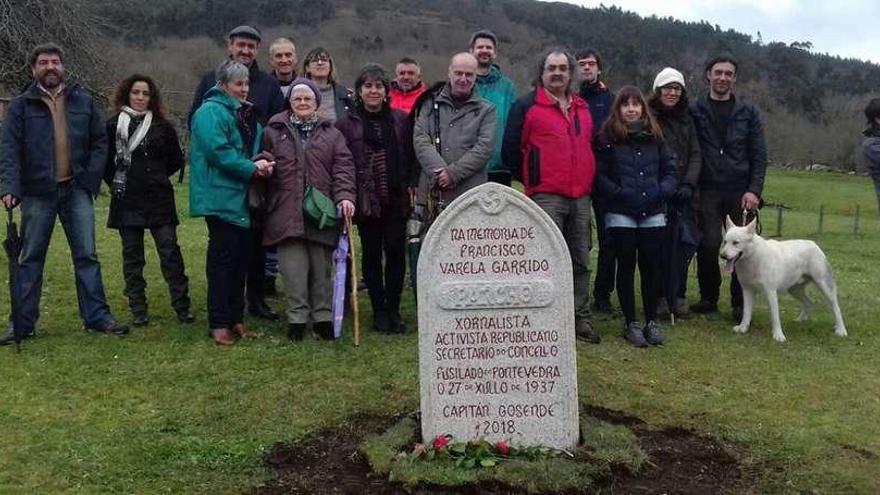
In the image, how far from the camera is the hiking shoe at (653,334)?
26.7 feet

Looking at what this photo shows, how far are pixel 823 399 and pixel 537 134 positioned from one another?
3047mm

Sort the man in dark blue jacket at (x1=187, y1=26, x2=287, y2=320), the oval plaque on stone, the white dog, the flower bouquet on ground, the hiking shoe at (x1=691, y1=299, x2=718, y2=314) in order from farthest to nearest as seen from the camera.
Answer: the hiking shoe at (x1=691, y1=299, x2=718, y2=314) → the white dog → the man in dark blue jacket at (x1=187, y1=26, x2=287, y2=320) → the oval plaque on stone → the flower bouquet on ground

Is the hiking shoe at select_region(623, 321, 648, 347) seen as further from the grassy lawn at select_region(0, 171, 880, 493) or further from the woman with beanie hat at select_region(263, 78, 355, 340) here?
the woman with beanie hat at select_region(263, 78, 355, 340)

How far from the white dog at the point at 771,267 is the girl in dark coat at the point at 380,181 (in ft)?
10.2

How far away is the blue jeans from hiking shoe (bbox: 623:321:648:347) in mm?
4579

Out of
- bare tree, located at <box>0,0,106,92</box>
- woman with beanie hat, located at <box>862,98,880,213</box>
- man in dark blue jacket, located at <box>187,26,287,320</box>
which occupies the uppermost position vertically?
bare tree, located at <box>0,0,106,92</box>

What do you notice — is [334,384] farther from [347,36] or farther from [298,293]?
[347,36]

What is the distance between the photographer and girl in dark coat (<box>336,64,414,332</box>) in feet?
26.0

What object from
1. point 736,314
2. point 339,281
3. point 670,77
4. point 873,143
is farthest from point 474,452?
point 873,143

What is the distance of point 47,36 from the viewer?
25.9 metres

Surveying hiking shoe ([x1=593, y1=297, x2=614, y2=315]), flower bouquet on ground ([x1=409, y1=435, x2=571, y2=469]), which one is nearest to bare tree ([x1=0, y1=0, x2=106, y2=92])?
hiking shoe ([x1=593, y1=297, x2=614, y2=315])

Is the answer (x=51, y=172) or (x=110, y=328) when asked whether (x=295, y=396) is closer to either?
(x=110, y=328)

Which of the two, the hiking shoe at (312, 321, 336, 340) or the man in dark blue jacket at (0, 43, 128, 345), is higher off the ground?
the man in dark blue jacket at (0, 43, 128, 345)

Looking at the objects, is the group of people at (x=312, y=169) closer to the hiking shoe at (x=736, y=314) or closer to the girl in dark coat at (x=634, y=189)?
the girl in dark coat at (x=634, y=189)
